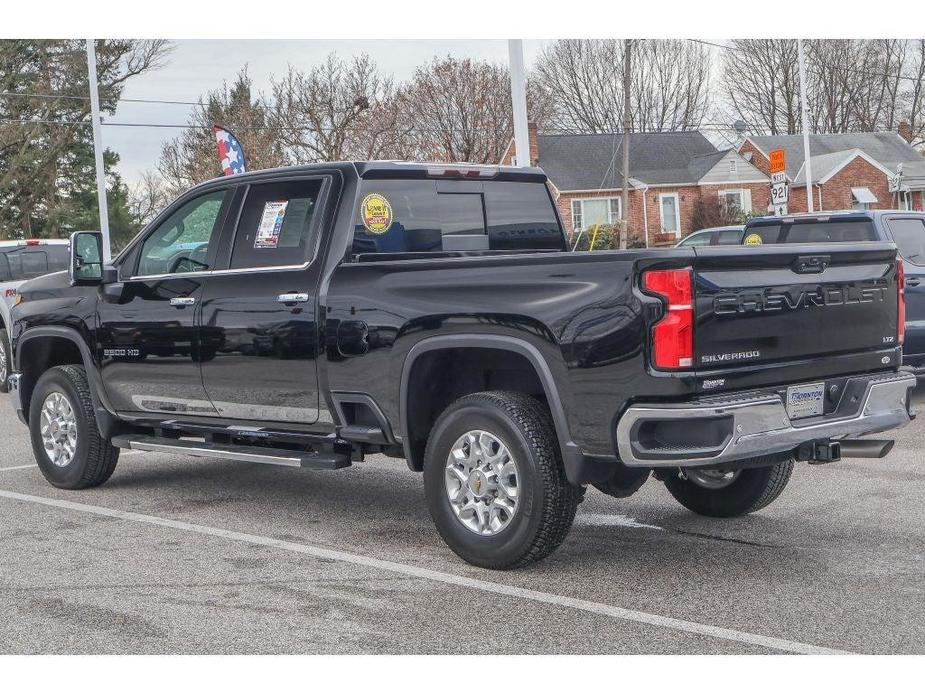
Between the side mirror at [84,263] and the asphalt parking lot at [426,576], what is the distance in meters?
1.49

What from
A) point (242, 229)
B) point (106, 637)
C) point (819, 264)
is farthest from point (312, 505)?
point (819, 264)

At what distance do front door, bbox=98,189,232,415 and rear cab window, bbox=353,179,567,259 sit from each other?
1.11m

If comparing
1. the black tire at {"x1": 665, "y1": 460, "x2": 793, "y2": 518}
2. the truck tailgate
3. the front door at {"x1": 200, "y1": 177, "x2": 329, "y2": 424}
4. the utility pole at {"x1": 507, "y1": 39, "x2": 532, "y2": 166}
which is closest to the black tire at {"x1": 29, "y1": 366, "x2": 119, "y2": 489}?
the front door at {"x1": 200, "y1": 177, "x2": 329, "y2": 424}

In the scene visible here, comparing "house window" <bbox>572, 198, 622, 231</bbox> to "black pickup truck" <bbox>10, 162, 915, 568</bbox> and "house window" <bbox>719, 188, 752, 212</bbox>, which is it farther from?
"black pickup truck" <bbox>10, 162, 915, 568</bbox>

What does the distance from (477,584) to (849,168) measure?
180 ft

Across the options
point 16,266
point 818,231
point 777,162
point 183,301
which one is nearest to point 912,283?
point 818,231

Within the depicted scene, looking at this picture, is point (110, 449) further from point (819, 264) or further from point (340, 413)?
point (819, 264)

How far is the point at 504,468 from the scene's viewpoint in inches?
227

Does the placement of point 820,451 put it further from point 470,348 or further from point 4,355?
point 4,355

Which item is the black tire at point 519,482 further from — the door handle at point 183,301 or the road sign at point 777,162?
the road sign at point 777,162

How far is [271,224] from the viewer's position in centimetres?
709

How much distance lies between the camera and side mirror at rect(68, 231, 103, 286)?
786 centimetres

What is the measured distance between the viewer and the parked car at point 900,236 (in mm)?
11289

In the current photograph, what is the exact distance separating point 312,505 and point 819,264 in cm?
367
